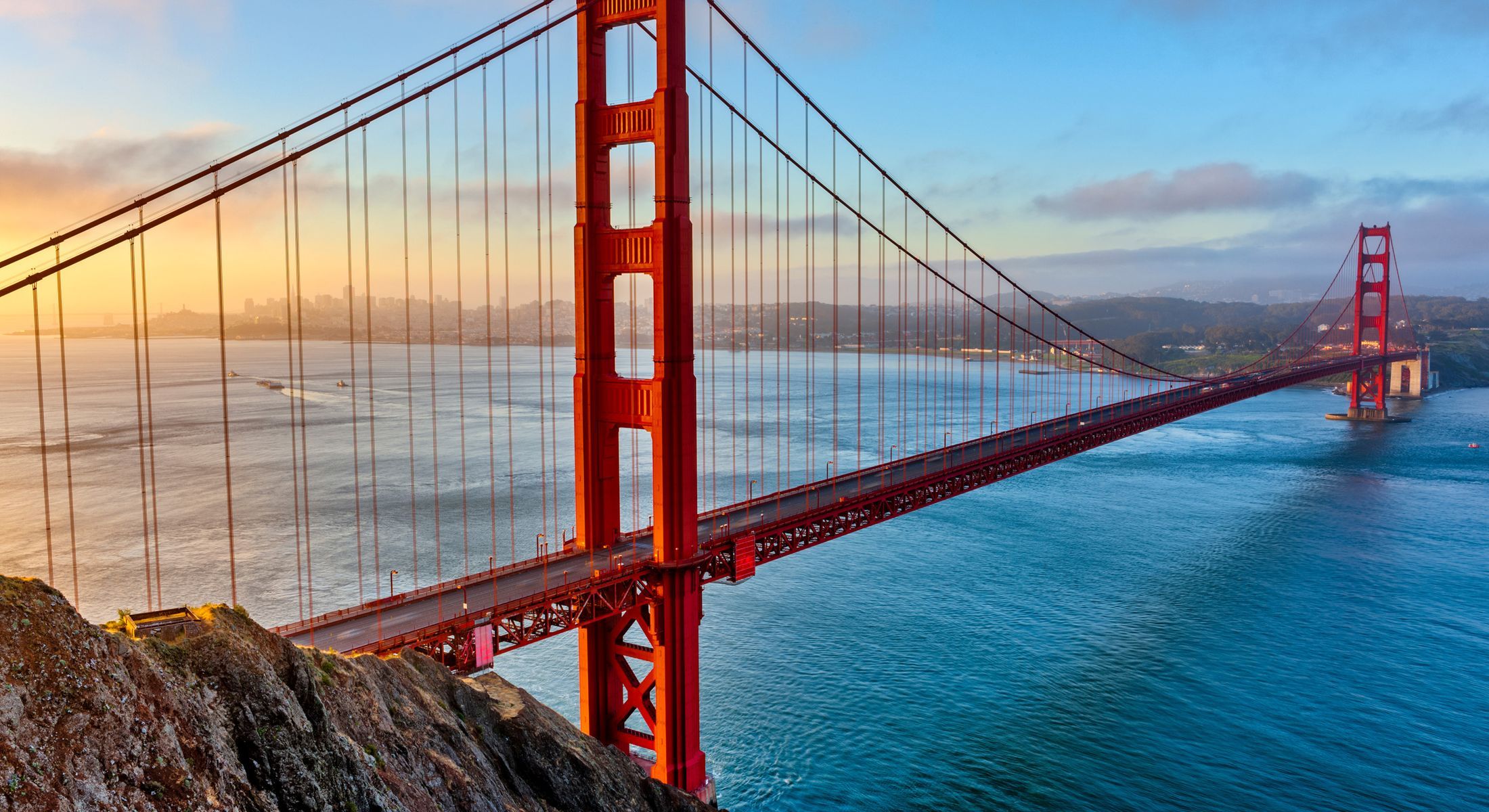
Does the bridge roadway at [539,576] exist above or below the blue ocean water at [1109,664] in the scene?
above

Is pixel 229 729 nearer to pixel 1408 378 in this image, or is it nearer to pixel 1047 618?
pixel 1047 618

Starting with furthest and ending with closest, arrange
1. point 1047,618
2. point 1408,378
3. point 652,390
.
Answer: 1. point 1408,378
2. point 1047,618
3. point 652,390

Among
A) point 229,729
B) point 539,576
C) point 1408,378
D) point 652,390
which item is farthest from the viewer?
point 1408,378

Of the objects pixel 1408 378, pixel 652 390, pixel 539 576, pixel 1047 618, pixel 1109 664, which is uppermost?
pixel 652 390

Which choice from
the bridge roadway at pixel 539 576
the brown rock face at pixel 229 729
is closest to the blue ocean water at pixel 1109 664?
the bridge roadway at pixel 539 576

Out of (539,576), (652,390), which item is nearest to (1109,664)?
(652,390)

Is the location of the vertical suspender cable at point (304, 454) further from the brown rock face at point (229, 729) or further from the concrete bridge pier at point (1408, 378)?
the concrete bridge pier at point (1408, 378)
